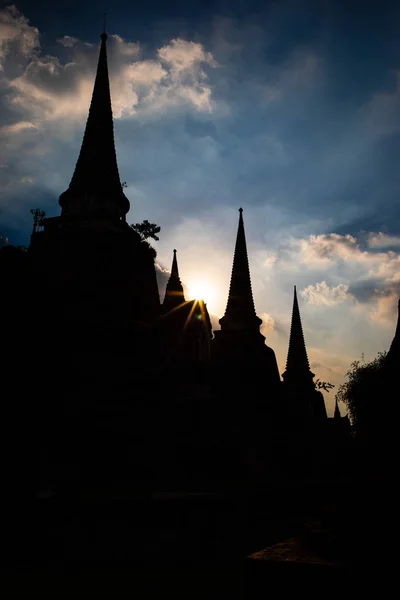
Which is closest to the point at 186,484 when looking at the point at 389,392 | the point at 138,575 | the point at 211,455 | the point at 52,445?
the point at 211,455

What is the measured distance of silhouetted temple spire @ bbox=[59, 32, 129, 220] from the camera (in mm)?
23844

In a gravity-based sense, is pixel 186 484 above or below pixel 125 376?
below

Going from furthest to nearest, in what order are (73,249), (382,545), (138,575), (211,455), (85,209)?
(85,209), (73,249), (211,455), (138,575), (382,545)

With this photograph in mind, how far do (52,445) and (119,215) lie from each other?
502 inches

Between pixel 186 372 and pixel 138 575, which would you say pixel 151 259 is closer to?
pixel 186 372

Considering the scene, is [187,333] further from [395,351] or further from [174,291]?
[395,351]

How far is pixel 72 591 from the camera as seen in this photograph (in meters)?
7.18

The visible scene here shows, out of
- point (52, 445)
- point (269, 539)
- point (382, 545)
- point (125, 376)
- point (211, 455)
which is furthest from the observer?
point (125, 376)

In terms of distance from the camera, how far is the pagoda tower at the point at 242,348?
856 inches

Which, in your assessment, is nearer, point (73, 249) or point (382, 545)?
point (382, 545)

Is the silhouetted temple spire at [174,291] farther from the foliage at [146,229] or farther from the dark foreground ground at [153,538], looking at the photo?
the dark foreground ground at [153,538]

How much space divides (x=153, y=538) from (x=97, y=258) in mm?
13780

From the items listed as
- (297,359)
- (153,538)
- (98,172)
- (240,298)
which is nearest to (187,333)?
(240,298)

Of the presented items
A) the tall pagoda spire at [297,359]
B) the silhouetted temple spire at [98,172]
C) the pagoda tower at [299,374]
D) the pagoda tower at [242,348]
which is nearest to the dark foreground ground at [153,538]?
the pagoda tower at [242,348]
